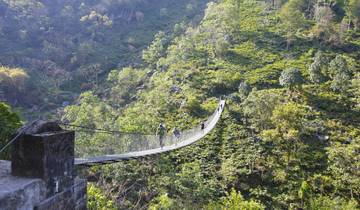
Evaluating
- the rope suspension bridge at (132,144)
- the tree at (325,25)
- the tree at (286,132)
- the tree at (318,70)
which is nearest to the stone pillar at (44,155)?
the rope suspension bridge at (132,144)

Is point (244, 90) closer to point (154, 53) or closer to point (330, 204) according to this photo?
point (330, 204)

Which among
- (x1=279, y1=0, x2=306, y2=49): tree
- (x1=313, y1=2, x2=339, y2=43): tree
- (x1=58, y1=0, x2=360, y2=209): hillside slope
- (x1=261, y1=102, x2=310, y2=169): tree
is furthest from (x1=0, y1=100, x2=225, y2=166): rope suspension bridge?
(x1=279, y1=0, x2=306, y2=49): tree

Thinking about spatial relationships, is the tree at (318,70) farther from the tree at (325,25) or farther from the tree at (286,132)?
the tree at (286,132)

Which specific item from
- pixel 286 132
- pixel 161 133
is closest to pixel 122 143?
pixel 161 133

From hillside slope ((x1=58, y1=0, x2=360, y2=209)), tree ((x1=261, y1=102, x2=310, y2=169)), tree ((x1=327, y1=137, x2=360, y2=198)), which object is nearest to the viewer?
tree ((x1=327, y1=137, x2=360, y2=198))

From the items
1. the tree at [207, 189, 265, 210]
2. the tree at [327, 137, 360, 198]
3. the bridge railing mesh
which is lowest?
the tree at [207, 189, 265, 210]

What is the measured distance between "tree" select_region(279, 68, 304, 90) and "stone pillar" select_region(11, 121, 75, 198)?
17302 millimetres

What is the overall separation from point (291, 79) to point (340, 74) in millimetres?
2554

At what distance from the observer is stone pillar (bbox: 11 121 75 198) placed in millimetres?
2912

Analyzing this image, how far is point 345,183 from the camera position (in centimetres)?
1349

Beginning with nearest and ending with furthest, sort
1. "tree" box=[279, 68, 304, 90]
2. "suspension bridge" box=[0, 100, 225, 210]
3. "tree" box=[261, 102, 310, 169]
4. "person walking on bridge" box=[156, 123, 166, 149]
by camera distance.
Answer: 1. "suspension bridge" box=[0, 100, 225, 210]
2. "person walking on bridge" box=[156, 123, 166, 149]
3. "tree" box=[261, 102, 310, 169]
4. "tree" box=[279, 68, 304, 90]

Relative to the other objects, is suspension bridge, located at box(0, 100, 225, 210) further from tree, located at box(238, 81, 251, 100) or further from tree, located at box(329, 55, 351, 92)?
tree, located at box(329, 55, 351, 92)

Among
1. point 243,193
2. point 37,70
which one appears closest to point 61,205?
point 243,193

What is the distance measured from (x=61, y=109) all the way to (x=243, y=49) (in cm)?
1284
